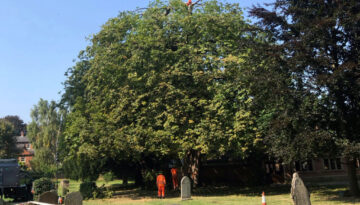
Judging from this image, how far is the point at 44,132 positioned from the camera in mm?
60875

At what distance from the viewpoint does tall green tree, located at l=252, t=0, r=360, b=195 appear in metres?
14.6

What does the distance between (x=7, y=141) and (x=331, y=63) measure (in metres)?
56.5

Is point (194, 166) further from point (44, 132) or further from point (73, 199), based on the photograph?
point (44, 132)

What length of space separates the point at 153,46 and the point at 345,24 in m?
11.6

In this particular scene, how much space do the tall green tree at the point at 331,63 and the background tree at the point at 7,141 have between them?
5284cm

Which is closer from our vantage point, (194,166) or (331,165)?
(194,166)

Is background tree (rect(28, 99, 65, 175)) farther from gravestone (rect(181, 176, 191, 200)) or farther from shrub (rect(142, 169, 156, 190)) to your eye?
gravestone (rect(181, 176, 191, 200))

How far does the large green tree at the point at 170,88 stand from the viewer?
65.6 ft

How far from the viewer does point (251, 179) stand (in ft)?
102

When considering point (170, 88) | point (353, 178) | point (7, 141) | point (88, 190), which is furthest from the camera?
point (7, 141)

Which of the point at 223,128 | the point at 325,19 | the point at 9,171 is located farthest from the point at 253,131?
the point at 9,171

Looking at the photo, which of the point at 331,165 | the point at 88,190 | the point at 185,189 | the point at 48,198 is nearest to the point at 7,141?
the point at 88,190

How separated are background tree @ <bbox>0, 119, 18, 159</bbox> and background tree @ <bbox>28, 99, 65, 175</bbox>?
4039mm

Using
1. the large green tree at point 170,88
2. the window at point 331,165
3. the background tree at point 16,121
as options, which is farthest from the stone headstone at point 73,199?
the background tree at point 16,121
